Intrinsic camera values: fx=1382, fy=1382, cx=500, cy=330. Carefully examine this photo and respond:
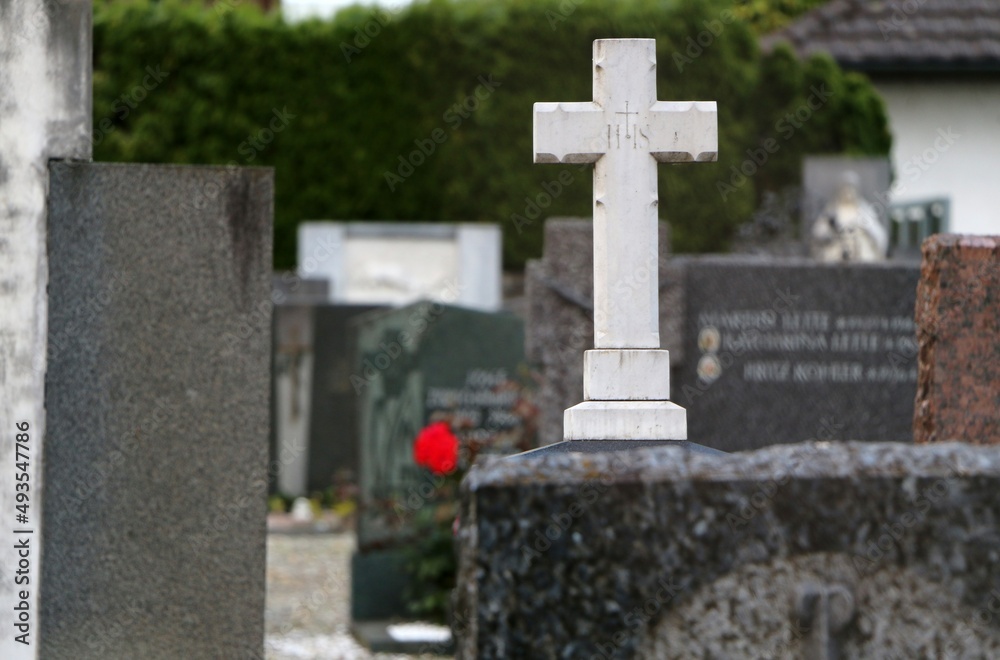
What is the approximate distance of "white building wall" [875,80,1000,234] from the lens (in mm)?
15344

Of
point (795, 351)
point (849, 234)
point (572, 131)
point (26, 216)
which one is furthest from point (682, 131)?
point (849, 234)

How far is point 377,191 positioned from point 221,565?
10936mm

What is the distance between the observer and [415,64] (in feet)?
45.8

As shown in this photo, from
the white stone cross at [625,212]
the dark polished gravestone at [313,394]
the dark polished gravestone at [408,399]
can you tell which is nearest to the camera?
the white stone cross at [625,212]

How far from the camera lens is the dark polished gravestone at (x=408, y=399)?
21.6ft

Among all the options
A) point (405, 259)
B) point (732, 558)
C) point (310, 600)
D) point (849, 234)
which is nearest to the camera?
point (732, 558)

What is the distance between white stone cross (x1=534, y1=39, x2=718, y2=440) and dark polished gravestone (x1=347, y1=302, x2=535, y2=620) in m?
3.41

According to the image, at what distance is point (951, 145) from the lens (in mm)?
15555

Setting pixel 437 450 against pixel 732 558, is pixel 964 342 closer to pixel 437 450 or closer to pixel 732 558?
pixel 732 558

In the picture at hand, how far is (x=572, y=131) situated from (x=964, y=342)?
0.99 meters

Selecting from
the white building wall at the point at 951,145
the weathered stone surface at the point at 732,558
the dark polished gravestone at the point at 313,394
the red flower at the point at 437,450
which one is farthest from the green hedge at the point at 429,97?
the weathered stone surface at the point at 732,558

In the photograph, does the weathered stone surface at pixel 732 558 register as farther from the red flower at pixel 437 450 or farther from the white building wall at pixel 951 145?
the white building wall at pixel 951 145

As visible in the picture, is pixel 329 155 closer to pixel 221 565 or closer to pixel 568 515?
pixel 221 565

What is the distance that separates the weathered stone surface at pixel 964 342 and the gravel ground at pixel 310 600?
3.35 meters
